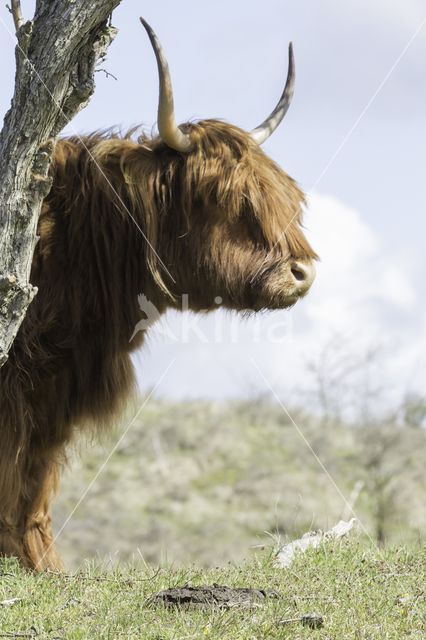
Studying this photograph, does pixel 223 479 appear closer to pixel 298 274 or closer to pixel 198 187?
pixel 298 274

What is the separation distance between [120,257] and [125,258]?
0.10 feet

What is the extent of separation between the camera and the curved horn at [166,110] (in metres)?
4.81

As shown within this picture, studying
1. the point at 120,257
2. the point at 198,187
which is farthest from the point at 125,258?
the point at 198,187

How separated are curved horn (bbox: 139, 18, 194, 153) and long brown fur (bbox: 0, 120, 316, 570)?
9cm

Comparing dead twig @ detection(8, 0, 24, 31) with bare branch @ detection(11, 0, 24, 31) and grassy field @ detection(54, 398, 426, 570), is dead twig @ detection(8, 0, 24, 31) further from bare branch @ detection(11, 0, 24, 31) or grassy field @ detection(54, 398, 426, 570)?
grassy field @ detection(54, 398, 426, 570)

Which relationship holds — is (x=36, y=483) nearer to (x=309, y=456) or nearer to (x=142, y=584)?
(x=142, y=584)

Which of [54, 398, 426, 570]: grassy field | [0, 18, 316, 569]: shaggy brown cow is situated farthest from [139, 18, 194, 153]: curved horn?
[54, 398, 426, 570]: grassy field

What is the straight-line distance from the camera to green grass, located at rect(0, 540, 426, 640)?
3.82 meters

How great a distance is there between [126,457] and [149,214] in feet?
59.1

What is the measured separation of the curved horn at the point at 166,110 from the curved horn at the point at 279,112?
511 millimetres

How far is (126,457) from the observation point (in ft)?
75.6

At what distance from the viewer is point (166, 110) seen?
527 centimetres

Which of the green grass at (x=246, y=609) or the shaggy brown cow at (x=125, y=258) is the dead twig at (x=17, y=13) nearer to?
the shaggy brown cow at (x=125, y=258)

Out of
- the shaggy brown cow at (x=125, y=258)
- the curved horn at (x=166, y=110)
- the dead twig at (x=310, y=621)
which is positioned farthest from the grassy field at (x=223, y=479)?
the dead twig at (x=310, y=621)
